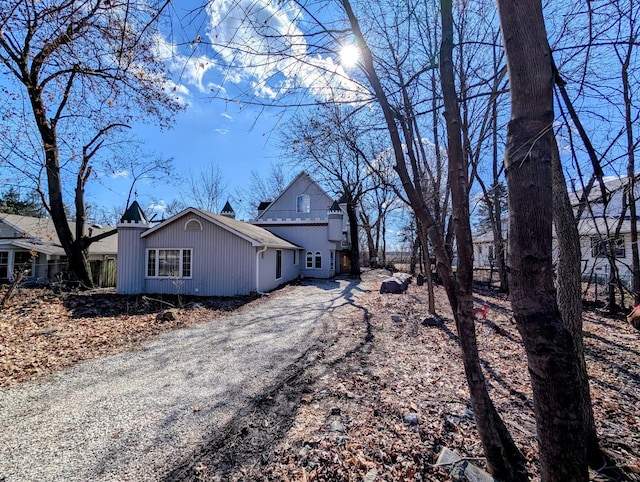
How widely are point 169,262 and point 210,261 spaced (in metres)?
1.85

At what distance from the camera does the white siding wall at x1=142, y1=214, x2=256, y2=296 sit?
12.3m

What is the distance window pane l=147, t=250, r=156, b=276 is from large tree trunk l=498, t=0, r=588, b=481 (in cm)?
1369

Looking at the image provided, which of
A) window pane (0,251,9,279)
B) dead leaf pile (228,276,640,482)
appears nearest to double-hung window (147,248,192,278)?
dead leaf pile (228,276,640,482)

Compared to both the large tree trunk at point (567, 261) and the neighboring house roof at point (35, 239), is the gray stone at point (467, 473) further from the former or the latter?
the neighboring house roof at point (35, 239)

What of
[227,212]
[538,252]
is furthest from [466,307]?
[227,212]

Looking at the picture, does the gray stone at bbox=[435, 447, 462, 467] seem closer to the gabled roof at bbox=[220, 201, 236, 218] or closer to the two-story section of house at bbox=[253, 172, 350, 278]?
the gabled roof at bbox=[220, 201, 236, 218]

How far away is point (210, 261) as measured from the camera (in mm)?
12352

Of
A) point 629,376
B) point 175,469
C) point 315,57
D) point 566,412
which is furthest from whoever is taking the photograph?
point 629,376

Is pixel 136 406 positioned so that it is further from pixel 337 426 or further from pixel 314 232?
pixel 314 232

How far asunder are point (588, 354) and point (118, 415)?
25.3 ft

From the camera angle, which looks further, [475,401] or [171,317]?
[171,317]

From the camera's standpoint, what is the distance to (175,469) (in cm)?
254

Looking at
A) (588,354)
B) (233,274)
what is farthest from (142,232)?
(588,354)

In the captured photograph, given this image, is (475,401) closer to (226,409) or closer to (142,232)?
(226,409)
